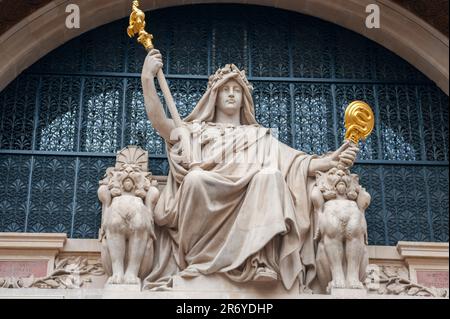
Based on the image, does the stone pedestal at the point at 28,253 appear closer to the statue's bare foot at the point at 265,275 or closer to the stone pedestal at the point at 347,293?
the statue's bare foot at the point at 265,275

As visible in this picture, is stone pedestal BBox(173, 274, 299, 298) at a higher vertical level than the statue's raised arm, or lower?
lower

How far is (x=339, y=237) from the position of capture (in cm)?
1259

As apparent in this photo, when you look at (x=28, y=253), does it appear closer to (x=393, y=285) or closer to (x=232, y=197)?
(x=232, y=197)

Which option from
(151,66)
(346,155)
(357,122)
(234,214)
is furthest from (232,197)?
(151,66)

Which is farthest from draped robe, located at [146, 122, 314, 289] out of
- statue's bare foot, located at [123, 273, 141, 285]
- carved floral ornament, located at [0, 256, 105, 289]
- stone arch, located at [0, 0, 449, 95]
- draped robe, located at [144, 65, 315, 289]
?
stone arch, located at [0, 0, 449, 95]

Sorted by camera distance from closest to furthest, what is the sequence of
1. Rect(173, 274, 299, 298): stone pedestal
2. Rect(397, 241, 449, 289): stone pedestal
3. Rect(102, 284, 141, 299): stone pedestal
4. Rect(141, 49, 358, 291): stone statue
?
Rect(102, 284, 141, 299): stone pedestal → Rect(173, 274, 299, 298): stone pedestal → Rect(141, 49, 358, 291): stone statue → Rect(397, 241, 449, 289): stone pedestal

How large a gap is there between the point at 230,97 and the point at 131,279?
2.43m

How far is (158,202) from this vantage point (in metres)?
13.0

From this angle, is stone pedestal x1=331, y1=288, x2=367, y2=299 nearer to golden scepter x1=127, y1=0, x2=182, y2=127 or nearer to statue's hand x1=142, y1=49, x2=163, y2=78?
golden scepter x1=127, y1=0, x2=182, y2=127

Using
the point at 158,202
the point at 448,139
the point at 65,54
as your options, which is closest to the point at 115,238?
the point at 158,202

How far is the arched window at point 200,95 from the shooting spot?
14.1m

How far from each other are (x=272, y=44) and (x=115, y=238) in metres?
3.99

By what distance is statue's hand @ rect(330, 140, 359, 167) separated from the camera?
1304 centimetres

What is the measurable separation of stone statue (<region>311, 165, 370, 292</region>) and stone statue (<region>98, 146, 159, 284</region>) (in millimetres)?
1719
